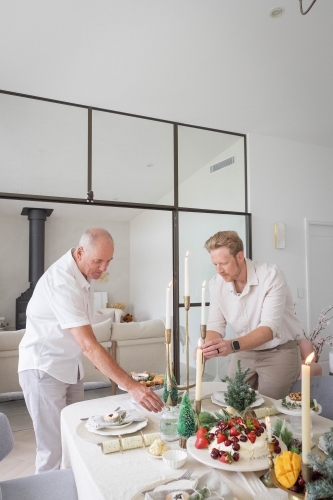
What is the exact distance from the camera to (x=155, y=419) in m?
1.52

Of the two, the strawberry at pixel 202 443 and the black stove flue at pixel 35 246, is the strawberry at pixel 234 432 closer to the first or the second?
the strawberry at pixel 202 443

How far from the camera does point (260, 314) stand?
2100 mm

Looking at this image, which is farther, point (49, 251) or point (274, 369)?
Result: point (49, 251)

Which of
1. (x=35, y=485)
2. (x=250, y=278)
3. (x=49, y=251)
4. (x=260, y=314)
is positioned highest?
(x=49, y=251)

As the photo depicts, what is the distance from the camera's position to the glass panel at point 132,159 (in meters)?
3.74

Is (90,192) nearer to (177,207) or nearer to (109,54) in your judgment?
(177,207)

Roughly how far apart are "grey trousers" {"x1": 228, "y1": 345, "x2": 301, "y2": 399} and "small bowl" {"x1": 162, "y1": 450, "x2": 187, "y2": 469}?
98cm

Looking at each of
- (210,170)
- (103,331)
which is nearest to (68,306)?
(103,331)

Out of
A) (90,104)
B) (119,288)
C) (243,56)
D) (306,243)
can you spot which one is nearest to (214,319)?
(243,56)

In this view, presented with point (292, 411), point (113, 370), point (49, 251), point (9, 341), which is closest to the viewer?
point (292, 411)

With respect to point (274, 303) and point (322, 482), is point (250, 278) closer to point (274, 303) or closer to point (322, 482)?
point (274, 303)

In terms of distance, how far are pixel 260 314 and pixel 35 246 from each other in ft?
20.9

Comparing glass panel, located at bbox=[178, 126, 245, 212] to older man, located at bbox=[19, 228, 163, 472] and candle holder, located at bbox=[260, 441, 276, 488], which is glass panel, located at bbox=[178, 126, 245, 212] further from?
candle holder, located at bbox=[260, 441, 276, 488]

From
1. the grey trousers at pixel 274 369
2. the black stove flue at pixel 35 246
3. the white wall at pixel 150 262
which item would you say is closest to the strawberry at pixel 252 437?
the grey trousers at pixel 274 369
